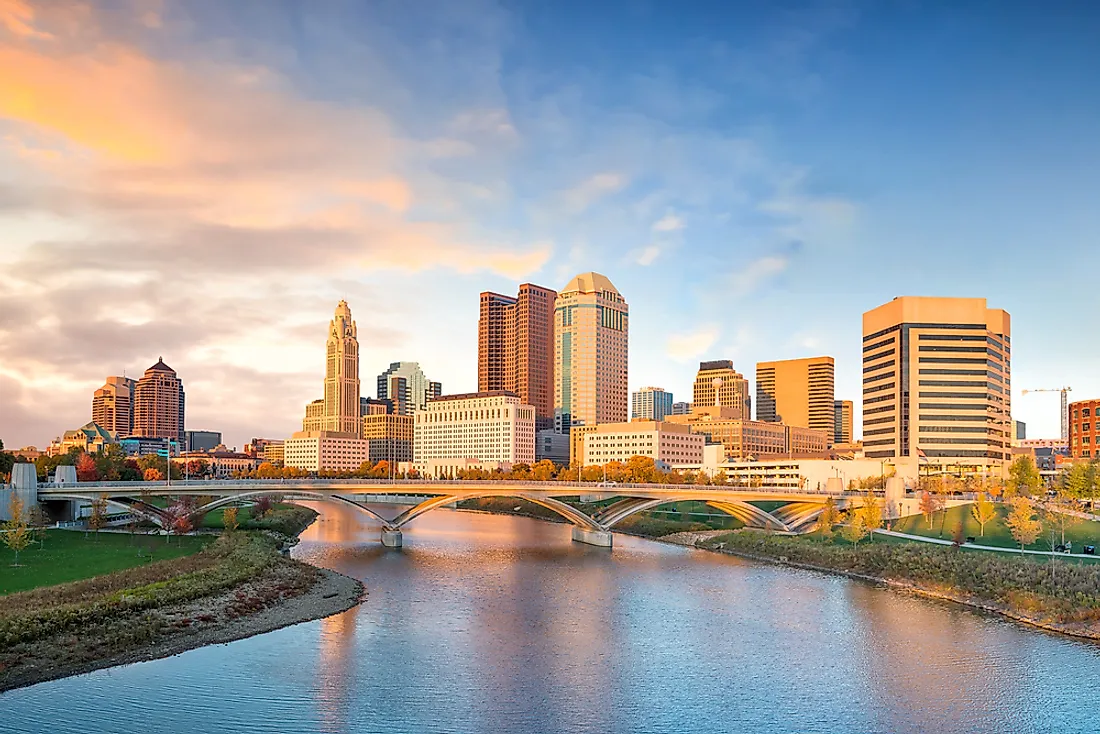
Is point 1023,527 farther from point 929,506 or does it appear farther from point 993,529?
point 929,506

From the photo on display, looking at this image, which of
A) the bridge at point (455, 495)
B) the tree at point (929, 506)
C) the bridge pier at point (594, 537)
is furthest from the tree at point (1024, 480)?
the bridge pier at point (594, 537)

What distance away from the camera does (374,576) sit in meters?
71.1

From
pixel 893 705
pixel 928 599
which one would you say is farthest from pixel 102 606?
pixel 928 599

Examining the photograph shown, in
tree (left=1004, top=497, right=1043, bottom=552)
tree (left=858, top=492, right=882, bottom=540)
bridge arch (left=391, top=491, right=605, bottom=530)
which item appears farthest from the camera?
bridge arch (left=391, top=491, right=605, bottom=530)

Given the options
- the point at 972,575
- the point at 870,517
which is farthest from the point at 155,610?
the point at 870,517

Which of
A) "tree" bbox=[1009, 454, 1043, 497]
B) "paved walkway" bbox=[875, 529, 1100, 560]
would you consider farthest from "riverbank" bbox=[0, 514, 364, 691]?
"tree" bbox=[1009, 454, 1043, 497]

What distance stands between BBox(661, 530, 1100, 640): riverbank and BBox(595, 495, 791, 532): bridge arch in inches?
451

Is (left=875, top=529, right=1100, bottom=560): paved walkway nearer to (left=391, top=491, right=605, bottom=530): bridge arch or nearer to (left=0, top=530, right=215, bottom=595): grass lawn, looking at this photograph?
(left=391, top=491, right=605, bottom=530): bridge arch

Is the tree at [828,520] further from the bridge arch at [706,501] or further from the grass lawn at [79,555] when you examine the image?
the grass lawn at [79,555]

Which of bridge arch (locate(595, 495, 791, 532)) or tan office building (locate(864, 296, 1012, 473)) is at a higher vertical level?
tan office building (locate(864, 296, 1012, 473))

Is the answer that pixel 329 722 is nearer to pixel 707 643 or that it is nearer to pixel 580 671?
pixel 580 671

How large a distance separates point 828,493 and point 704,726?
242ft

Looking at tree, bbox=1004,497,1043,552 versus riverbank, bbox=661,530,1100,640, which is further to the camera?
tree, bbox=1004,497,1043,552

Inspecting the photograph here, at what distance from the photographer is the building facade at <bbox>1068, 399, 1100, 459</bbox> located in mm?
179500
